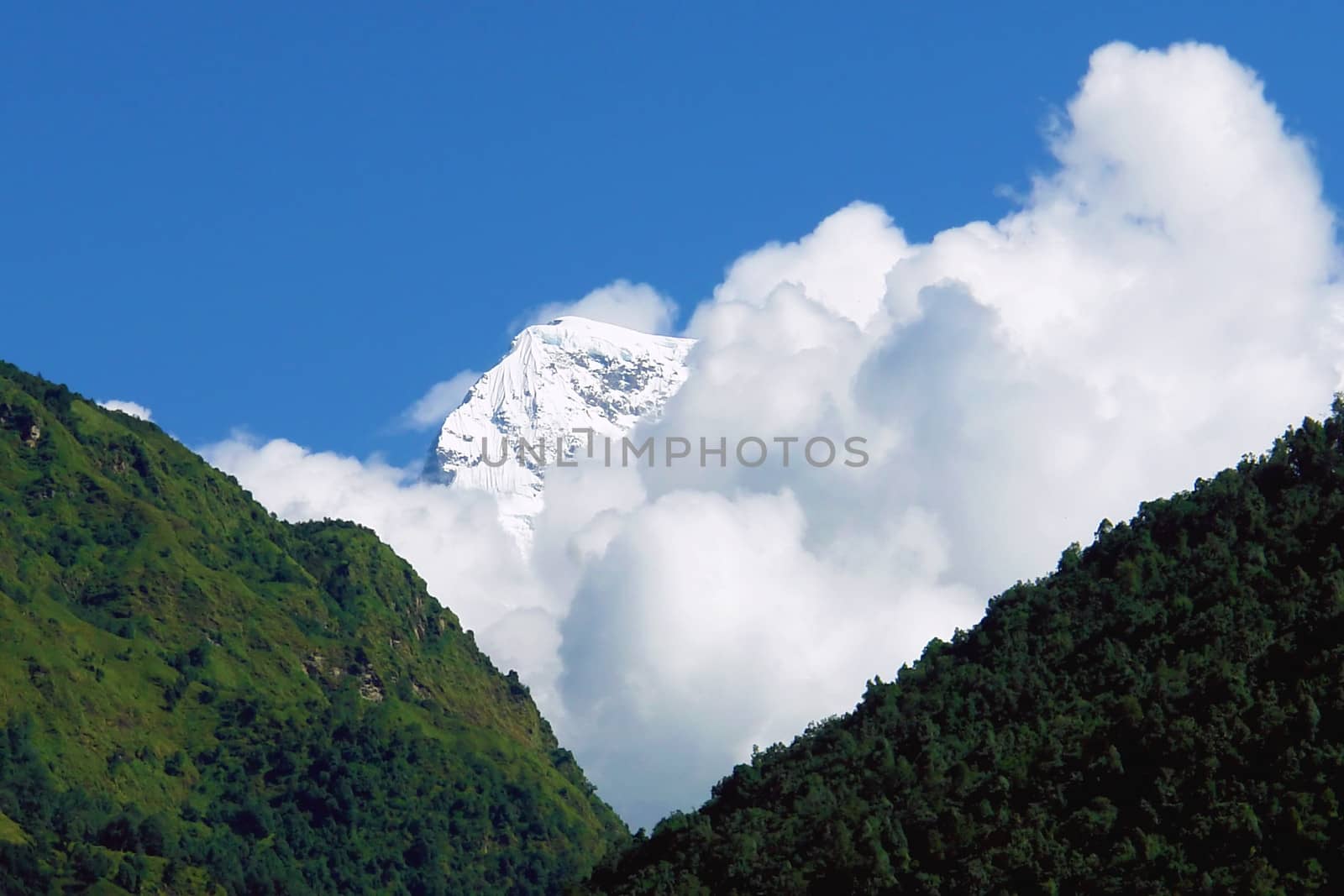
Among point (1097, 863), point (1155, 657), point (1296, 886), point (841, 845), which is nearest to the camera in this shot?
point (1296, 886)

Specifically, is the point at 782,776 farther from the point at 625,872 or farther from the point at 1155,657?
the point at 1155,657

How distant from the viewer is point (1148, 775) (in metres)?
130

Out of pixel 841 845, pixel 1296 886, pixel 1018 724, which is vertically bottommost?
pixel 1296 886

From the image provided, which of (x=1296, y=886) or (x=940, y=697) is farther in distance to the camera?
(x=940, y=697)

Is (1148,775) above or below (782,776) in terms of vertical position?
below

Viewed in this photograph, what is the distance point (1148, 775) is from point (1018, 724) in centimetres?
2011

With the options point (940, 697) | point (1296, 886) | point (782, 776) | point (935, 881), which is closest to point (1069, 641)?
point (940, 697)

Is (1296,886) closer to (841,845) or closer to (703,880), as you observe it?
(841,845)

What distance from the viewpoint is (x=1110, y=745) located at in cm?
13562

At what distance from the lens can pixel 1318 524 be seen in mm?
152500

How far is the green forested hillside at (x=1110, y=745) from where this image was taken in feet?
404

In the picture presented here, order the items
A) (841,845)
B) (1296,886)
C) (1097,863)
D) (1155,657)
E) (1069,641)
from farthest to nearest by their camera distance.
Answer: (1069,641)
(1155,657)
(841,845)
(1097,863)
(1296,886)

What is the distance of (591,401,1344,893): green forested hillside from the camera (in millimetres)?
123062

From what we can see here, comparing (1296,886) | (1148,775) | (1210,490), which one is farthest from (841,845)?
(1210,490)
